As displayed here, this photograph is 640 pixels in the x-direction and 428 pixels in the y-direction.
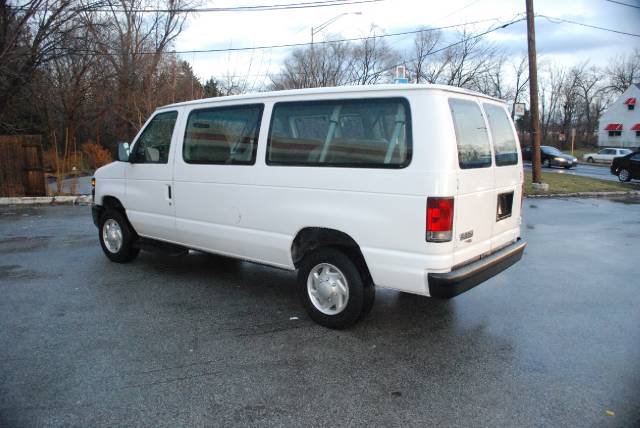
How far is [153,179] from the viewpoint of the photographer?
5.77 m

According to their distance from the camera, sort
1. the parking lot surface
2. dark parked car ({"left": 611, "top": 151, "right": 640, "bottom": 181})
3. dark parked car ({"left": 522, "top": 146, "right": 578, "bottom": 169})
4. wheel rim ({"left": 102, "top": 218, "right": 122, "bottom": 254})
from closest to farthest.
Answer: the parking lot surface, wheel rim ({"left": 102, "top": 218, "right": 122, "bottom": 254}), dark parked car ({"left": 611, "top": 151, "right": 640, "bottom": 181}), dark parked car ({"left": 522, "top": 146, "right": 578, "bottom": 169})

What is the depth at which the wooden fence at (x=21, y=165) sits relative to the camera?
1348 cm

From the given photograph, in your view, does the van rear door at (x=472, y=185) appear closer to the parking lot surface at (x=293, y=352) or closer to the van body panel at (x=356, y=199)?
the van body panel at (x=356, y=199)

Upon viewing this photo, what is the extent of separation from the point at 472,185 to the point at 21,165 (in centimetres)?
1381

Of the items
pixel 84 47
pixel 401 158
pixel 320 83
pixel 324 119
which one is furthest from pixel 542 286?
pixel 320 83

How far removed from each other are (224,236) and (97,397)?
2.21 meters

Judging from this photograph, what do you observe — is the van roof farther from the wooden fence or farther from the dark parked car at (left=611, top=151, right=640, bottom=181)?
the dark parked car at (left=611, top=151, right=640, bottom=181)

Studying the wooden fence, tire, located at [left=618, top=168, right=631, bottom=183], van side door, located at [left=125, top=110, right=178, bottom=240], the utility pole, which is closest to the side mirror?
van side door, located at [left=125, top=110, right=178, bottom=240]

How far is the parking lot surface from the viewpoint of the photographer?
3.00 m

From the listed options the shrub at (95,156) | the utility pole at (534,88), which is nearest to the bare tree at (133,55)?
the shrub at (95,156)

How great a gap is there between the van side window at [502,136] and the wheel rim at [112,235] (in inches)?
190

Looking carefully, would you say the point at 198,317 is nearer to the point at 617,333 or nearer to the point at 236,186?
the point at 236,186

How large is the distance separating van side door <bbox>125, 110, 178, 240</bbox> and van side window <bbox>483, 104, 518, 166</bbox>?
348 centimetres

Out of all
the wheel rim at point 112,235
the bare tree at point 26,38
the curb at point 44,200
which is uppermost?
the bare tree at point 26,38
